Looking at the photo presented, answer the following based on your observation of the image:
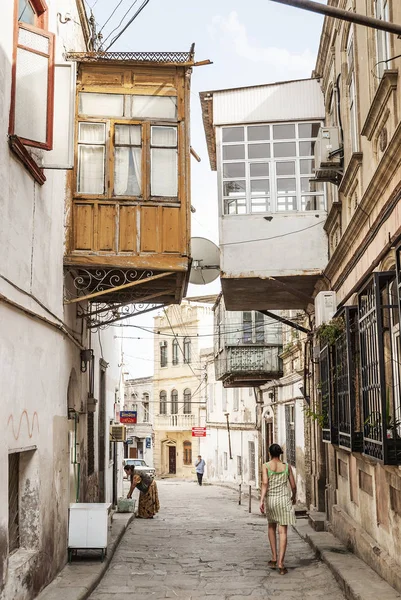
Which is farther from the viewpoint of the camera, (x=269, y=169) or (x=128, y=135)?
(x=269, y=169)

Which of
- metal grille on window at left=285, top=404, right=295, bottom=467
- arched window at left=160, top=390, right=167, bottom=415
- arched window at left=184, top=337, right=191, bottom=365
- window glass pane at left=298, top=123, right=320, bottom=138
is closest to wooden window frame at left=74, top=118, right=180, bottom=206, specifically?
window glass pane at left=298, top=123, right=320, bottom=138

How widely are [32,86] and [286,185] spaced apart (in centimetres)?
707

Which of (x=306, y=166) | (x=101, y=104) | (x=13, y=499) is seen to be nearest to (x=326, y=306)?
(x=306, y=166)

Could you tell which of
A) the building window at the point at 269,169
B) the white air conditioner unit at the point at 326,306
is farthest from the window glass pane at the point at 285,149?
the white air conditioner unit at the point at 326,306

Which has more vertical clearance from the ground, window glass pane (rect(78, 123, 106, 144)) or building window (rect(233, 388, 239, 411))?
window glass pane (rect(78, 123, 106, 144))

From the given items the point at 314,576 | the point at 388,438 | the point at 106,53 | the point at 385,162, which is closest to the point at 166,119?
the point at 106,53

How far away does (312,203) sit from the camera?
14.1m

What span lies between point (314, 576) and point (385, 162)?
5464mm

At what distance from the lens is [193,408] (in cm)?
4962

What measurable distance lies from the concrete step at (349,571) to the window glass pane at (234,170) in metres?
6.85

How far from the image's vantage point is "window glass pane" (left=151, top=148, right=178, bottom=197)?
35.4ft

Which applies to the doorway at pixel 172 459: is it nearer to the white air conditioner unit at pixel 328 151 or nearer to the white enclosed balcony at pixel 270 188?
the white enclosed balcony at pixel 270 188

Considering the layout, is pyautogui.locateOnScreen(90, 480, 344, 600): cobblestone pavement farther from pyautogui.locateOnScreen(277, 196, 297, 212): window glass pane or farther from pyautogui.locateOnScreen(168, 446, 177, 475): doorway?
pyautogui.locateOnScreen(168, 446, 177, 475): doorway

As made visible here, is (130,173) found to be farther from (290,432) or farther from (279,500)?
(290,432)
